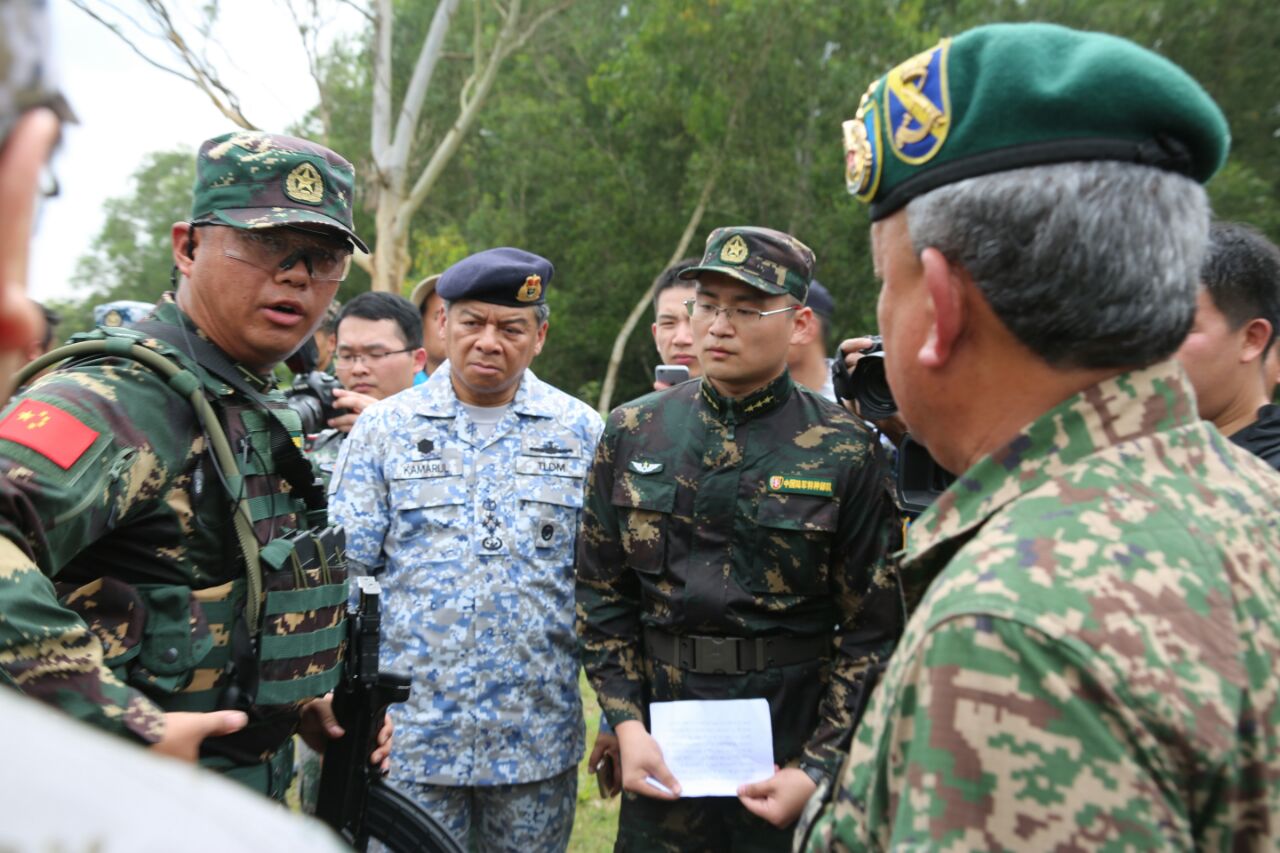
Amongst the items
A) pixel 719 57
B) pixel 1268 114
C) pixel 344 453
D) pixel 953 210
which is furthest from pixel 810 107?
pixel 953 210

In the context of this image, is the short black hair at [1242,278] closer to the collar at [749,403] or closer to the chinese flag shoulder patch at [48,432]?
the collar at [749,403]

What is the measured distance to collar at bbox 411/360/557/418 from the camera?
129 inches

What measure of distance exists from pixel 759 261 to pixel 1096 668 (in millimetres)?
2104

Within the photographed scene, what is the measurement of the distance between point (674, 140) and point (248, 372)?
77.4 ft

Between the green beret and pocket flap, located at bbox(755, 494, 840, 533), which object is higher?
the green beret

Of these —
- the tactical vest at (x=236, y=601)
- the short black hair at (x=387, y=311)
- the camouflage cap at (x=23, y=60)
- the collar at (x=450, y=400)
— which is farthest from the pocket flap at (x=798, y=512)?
the short black hair at (x=387, y=311)

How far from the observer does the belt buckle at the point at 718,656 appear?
8.55 ft

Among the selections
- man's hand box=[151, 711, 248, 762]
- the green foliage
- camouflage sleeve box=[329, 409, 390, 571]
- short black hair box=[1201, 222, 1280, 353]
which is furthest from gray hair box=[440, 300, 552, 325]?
the green foliage

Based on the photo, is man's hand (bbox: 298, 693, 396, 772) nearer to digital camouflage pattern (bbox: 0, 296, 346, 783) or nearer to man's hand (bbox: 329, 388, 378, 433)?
digital camouflage pattern (bbox: 0, 296, 346, 783)

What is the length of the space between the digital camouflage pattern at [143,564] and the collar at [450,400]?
1.06 meters

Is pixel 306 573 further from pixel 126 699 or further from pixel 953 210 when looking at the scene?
pixel 953 210

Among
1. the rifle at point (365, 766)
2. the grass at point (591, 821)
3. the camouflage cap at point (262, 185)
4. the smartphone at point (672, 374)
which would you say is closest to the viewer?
the camouflage cap at point (262, 185)

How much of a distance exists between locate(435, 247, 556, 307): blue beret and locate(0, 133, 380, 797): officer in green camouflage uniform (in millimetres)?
927

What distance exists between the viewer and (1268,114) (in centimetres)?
1986
